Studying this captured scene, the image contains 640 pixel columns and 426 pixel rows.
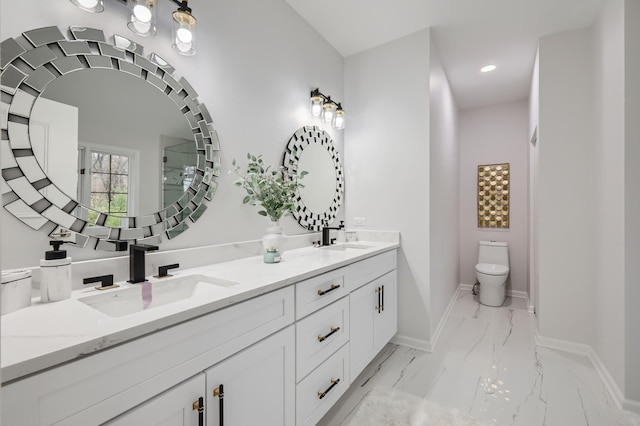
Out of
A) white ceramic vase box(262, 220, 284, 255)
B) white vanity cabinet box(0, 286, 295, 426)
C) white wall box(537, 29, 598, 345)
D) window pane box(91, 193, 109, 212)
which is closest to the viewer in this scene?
white vanity cabinet box(0, 286, 295, 426)

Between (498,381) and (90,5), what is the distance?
3.05 metres

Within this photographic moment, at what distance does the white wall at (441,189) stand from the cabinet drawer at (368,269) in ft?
1.29

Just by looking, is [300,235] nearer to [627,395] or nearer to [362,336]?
[362,336]

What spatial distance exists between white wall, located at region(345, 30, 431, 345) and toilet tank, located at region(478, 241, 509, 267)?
1.99m

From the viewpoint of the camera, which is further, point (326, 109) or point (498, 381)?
point (326, 109)

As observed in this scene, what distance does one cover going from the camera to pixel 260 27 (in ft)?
6.65

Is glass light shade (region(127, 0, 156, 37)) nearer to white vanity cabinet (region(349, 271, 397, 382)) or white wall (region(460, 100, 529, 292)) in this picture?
white vanity cabinet (region(349, 271, 397, 382))

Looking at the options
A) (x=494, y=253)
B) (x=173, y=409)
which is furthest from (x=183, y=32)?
(x=494, y=253)

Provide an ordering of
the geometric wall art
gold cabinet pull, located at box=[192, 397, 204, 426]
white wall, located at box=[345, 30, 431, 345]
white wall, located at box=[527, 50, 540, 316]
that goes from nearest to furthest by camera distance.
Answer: gold cabinet pull, located at box=[192, 397, 204, 426] < white wall, located at box=[345, 30, 431, 345] < white wall, located at box=[527, 50, 540, 316] < the geometric wall art

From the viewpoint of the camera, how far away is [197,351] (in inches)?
36.9

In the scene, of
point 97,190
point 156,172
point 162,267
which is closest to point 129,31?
Answer: point 156,172

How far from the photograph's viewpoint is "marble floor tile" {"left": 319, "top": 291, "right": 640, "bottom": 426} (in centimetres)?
173

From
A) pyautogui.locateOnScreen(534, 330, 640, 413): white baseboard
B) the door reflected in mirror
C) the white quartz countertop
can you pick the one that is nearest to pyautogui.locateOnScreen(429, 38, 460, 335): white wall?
pyautogui.locateOnScreen(534, 330, 640, 413): white baseboard

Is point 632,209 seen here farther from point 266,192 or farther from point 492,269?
point 266,192
